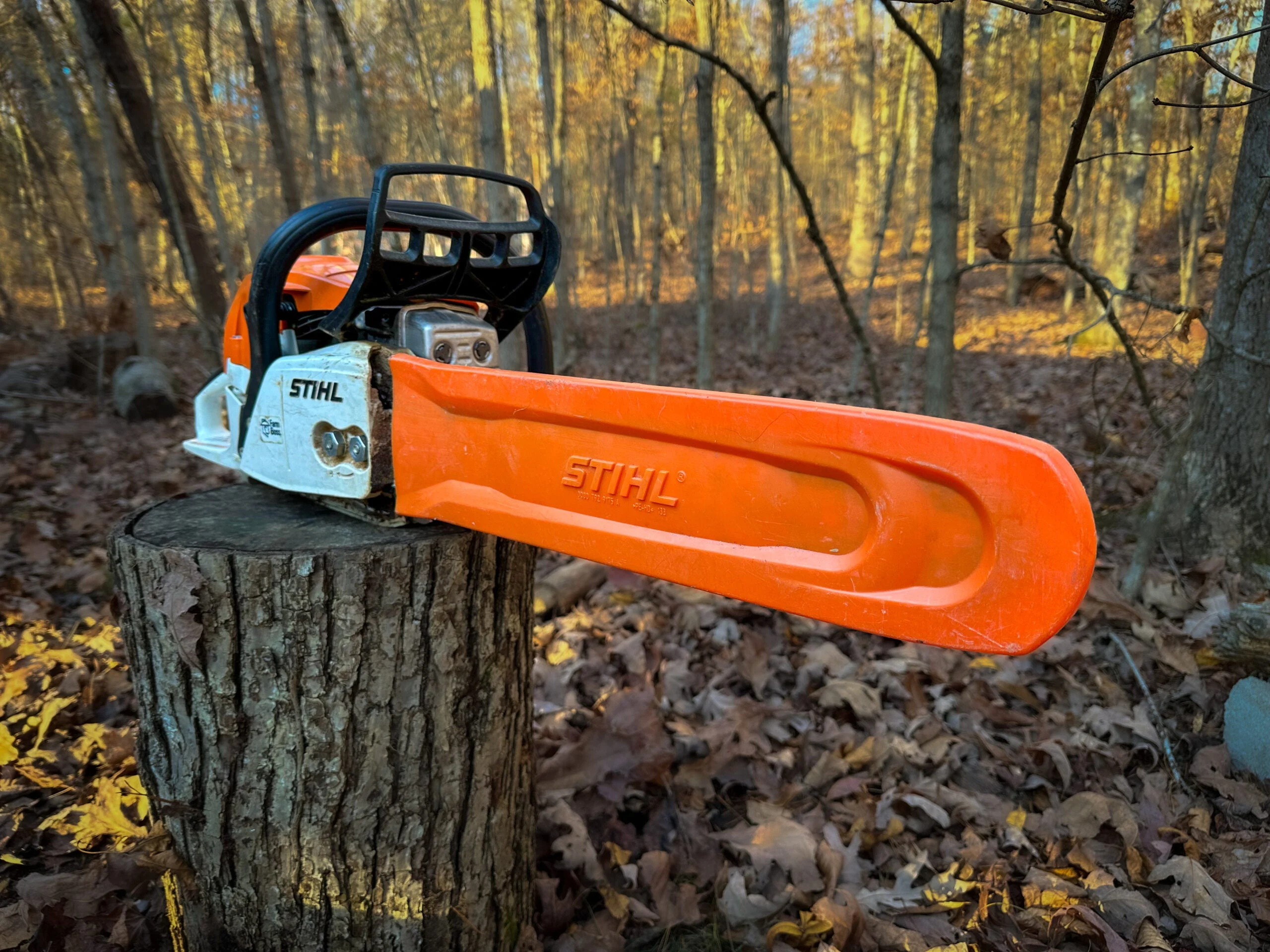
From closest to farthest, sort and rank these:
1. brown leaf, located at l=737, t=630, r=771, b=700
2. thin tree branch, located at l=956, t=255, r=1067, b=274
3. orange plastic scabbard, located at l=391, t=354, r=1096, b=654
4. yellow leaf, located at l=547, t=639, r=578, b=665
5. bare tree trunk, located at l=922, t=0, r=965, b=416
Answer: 1. orange plastic scabbard, located at l=391, t=354, r=1096, b=654
2. thin tree branch, located at l=956, t=255, r=1067, b=274
3. brown leaf, located at l=737, t=630, r=771, b=700
4. yellow leaf, located at l=547, t=639, r=578, b=665
5. bare tree trunk, located at l=922, t=0, r=965, b=416

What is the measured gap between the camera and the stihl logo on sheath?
4.55ft

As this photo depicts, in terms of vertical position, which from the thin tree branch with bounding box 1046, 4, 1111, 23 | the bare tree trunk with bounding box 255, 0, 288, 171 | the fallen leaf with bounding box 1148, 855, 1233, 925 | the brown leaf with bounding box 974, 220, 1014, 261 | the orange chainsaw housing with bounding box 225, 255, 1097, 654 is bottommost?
the fallen leaf with bounding box 1148, 855, 1233, 925

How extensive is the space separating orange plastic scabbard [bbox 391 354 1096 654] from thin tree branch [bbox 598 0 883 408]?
4.97ft

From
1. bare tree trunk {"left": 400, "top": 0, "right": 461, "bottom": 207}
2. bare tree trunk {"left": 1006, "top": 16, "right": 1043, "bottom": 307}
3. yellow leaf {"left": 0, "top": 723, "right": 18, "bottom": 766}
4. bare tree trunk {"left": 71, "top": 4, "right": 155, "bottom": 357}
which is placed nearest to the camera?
yellow leaf {"left": 0, "top": 723, "right": 18, "bottom": 766}

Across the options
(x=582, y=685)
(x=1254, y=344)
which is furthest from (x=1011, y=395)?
(x=582, y=685)

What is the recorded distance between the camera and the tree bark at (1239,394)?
2521 millimetres

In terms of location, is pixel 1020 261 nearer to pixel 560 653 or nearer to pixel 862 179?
pixel 560 653

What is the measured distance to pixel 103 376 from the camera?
7.54m

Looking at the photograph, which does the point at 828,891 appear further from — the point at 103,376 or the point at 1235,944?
the point at 103,376

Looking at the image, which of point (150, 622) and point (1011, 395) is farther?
point (1011, 395)

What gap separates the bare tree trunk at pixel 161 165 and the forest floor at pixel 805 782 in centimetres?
507

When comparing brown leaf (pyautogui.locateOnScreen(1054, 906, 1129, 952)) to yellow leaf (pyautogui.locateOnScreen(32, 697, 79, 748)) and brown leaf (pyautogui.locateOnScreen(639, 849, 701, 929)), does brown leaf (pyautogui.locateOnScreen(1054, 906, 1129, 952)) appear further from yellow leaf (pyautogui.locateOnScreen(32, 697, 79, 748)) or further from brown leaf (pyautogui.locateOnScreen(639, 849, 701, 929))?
yellow leaf (pyautogui.locateOnScreen(32, 697, 79, 748))

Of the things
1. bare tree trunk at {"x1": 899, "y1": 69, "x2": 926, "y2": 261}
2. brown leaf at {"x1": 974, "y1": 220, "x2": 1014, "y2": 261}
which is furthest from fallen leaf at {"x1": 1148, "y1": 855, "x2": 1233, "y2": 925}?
bare tree trunk at {"x1": 899, "y1": 69, "x2": 926, "y2": 261}

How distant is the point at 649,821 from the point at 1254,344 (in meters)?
2.80
